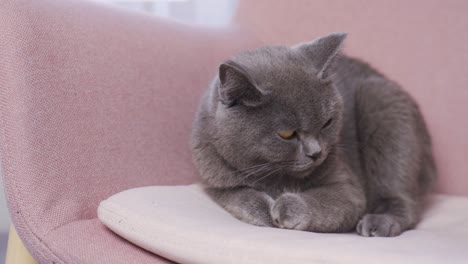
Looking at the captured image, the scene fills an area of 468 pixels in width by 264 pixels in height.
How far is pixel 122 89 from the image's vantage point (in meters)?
1.44

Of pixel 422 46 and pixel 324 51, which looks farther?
pixel 422 46

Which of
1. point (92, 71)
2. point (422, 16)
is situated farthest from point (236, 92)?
point (422, 16)

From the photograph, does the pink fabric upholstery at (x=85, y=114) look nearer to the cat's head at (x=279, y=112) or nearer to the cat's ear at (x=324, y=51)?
the cat's head at (x=279, y=112)

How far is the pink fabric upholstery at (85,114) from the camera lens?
44.3 inches

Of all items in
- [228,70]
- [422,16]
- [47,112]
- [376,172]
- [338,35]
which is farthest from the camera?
[422,16]

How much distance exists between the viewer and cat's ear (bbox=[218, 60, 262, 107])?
43.7 inches

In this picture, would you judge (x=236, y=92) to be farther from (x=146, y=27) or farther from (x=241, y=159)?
(x=146, y=27)

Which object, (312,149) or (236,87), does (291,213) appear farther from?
(236,87)

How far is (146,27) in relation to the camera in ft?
5.22

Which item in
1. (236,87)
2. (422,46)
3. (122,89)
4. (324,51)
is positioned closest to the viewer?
(236,87)

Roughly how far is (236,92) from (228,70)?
75mm

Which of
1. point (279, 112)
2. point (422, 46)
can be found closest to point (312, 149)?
point (279, 112)

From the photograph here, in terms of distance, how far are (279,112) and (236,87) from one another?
0.12 m

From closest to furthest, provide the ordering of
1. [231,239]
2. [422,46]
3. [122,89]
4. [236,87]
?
[231,239]
[236,87]
[122,89]
[422,46]
